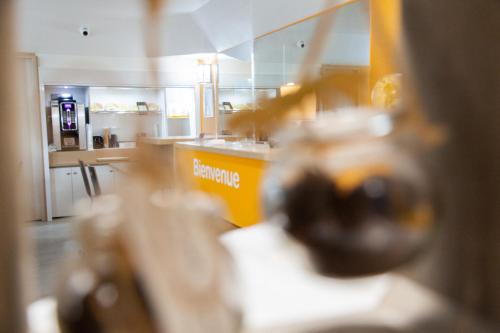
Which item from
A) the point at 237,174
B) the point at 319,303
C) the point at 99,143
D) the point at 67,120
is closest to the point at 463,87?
the point at 319,303

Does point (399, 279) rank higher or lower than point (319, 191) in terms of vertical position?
lower

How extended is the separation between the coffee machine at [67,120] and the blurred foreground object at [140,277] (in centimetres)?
450

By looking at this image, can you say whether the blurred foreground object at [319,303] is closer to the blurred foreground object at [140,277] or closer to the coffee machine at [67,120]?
the blurred foreground object at [140,277]

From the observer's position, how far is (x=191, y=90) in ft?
18.7

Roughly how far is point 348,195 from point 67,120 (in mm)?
4673

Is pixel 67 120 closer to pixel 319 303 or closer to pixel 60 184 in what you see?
pixel 60 184

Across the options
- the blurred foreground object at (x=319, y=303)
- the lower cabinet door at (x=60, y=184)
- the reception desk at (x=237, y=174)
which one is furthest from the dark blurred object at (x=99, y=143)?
the lower cabinet door at (x=60, y=184)

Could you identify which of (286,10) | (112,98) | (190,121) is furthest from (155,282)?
(190,121)

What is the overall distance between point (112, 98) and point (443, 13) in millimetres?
5289

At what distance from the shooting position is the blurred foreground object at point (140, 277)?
0.53ft

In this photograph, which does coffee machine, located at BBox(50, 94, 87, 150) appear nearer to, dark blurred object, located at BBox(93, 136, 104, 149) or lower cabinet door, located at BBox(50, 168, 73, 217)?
lower cabinet door, located at BBox(50, 168, 73, 217)

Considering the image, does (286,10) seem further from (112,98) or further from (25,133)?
(25,133)

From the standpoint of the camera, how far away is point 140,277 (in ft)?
0.53

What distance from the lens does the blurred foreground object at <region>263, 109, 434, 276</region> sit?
185 millimetres
